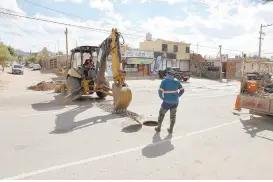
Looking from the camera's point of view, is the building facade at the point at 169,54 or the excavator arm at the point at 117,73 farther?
the building facade at the point at 169,54

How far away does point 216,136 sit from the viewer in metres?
5.58

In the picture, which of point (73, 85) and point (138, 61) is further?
point (138, 61)

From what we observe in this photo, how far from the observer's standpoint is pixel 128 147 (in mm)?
4730

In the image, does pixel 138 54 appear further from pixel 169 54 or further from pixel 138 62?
pixel 169 54

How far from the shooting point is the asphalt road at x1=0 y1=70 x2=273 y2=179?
144 inches

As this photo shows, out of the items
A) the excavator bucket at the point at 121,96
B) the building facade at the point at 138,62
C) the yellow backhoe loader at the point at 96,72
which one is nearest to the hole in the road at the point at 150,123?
the excavator bucket at the point at 121,96

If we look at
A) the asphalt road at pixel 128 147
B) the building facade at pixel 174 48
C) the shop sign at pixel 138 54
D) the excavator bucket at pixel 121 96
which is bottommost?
the asphalt road at pixel 128 147

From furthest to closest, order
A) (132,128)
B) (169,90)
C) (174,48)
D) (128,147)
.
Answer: (174,48) < (132,128) < (169,90) < (128,147)

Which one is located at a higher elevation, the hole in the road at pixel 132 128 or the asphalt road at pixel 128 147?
the hole in the road at pixel 132 128

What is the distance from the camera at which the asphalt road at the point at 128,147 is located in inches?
144

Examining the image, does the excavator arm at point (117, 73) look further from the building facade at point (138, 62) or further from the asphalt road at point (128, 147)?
the building facade at point (138, 62)

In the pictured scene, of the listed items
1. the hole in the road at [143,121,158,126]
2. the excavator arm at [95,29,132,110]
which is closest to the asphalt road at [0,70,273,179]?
the hole in the road at [143,121,158,126]

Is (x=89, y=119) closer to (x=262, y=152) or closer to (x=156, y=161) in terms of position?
(x=156, y=161)

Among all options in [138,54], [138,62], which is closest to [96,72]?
[138,54]
